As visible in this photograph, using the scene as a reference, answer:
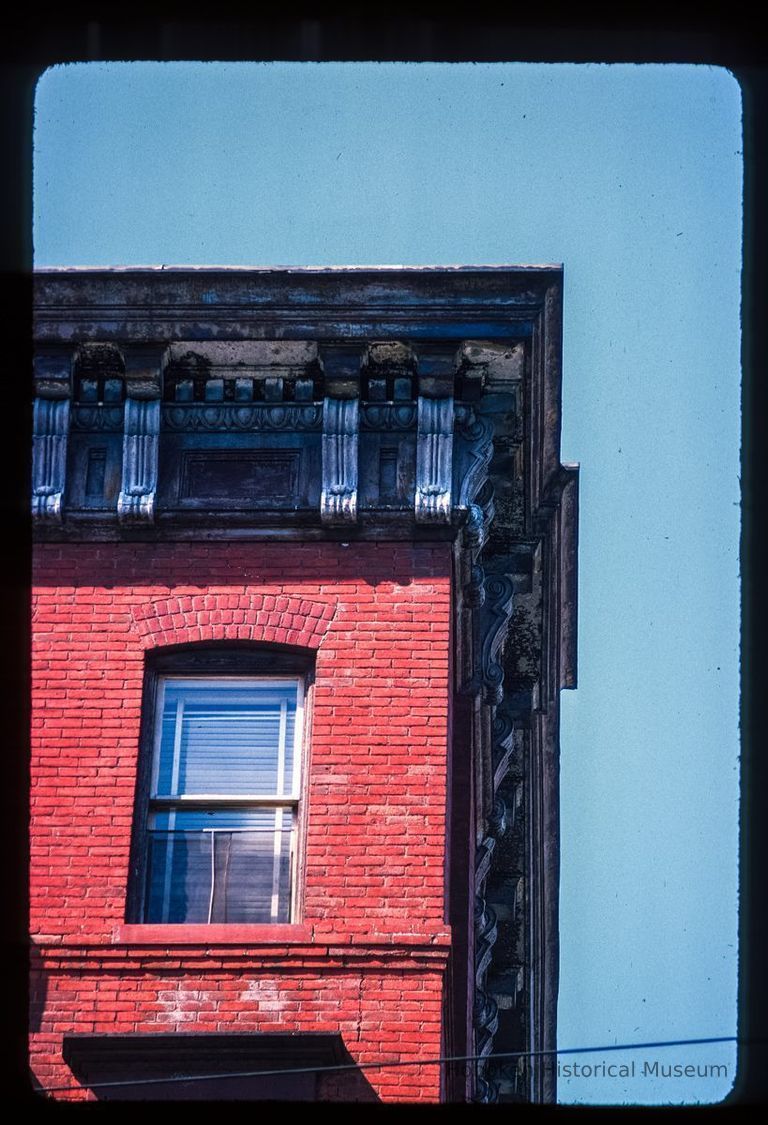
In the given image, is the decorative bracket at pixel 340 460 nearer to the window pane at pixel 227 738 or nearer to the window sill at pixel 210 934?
the window pane at pixel 227 738

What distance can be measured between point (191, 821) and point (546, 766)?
20.3 feet

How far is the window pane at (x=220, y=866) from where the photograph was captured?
40.3ft

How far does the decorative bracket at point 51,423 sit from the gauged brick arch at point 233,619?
39.9 inches

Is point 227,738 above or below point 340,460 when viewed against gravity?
below

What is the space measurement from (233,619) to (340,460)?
1.32 metres

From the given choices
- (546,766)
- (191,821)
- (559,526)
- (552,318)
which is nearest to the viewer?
(191,821)

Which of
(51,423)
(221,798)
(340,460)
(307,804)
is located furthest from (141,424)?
(307,804)

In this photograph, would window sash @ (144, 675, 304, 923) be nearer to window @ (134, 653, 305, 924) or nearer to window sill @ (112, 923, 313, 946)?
window @ (134, 653, 305, 924)

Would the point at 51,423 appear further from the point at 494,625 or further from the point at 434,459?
the point at 494,625

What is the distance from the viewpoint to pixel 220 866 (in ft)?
40.7

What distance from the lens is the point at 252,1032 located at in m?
11.5

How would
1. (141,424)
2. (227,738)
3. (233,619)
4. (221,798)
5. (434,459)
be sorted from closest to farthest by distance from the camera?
(221,798) < (227,738) < (233,619) < (434,459) < (141,424)
